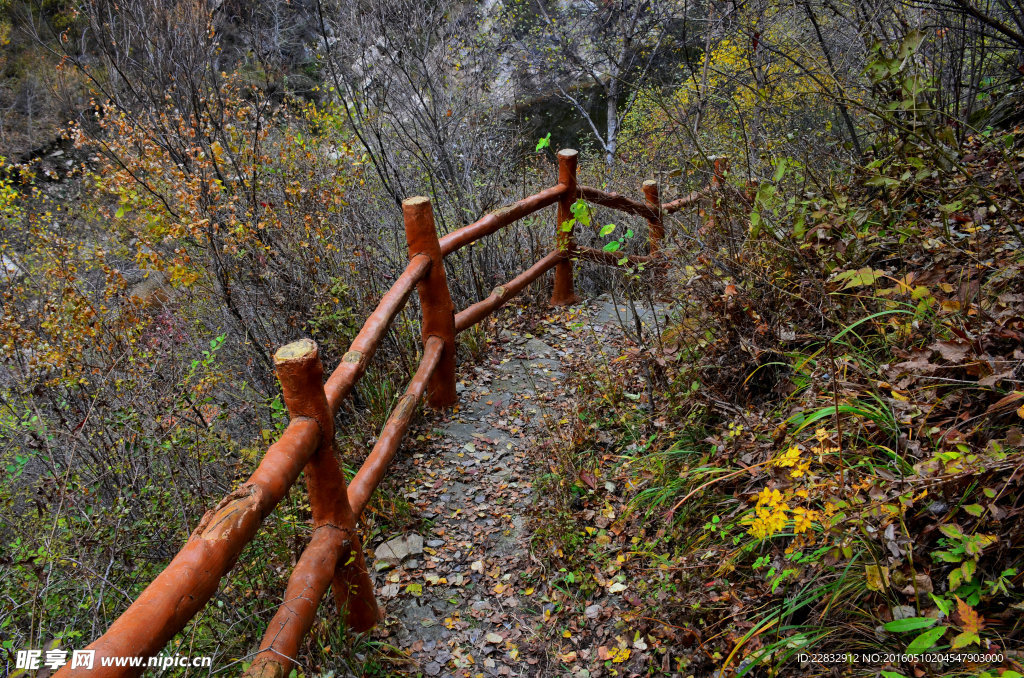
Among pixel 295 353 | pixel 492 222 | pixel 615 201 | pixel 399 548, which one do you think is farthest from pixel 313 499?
pixel 615 201

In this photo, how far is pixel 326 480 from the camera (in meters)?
2.21

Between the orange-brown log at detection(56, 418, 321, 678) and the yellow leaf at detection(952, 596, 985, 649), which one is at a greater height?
the orange-brown log at detection(56, 418, 321, 678)

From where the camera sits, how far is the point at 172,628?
4.44 feet

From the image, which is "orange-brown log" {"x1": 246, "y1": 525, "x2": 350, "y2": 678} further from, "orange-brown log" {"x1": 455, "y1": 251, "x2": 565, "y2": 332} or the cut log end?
"orange-brown log" {"x1": 455, "y1": 251, "x2": 565, "y2": 332}

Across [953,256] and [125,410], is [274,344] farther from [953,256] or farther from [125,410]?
[953,256]

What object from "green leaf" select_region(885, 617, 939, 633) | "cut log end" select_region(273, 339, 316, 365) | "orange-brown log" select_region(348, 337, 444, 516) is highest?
"cut log end" select_region(273, 339, 316, 365)

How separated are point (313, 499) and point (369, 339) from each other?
0.80m

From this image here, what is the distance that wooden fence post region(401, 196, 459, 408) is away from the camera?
354 cm

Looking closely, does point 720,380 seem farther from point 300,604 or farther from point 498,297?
point 300,604

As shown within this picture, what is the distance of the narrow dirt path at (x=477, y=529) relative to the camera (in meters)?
2.60

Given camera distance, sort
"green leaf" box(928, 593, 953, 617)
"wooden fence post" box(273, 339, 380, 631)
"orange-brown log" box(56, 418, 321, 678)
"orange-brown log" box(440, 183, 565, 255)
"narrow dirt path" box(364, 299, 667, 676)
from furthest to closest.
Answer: "orange-brown log" box(440, 183, 565, 255)
"narrow dirt path" box(364, 299, 667, 676)
"wooden fence post" box(273, 339, 380, 631)
"green leaf" box(928, 593, 953, 617)
"orange-brown log" box(56, 418, 321, 678)

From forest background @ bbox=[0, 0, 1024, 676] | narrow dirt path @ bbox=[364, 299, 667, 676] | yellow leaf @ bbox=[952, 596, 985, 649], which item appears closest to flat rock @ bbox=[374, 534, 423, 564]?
narrow dirt path @ bbox=[364, 299, 667, 676]

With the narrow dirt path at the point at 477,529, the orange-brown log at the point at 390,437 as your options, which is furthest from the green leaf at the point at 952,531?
the orange-brown log at the point at 390,437

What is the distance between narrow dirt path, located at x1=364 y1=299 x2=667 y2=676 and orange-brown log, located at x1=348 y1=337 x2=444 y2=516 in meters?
0.52
